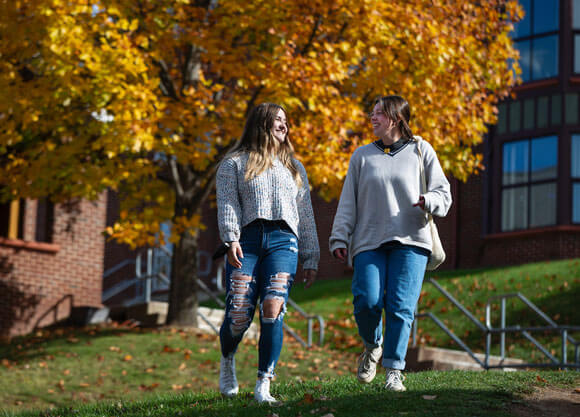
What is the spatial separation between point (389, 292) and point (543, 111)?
15.7 metres

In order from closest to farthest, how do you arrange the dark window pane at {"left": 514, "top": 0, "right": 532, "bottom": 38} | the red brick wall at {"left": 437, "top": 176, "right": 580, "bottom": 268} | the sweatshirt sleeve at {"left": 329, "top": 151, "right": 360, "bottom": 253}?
the sweatshirt sleeve at {"left": 329, "top": 151, "right": 360, "bottom": 253}, the red brick wall at {"left": 437, "top": 176, "right": 580, "bottom": 268}, the dark window pane at {"left": 514, "top": 0, "right": 532, "bottom": 38}

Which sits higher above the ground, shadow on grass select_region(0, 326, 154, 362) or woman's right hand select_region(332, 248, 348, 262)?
woman's right hand select_region(332, 248, 348, 262)

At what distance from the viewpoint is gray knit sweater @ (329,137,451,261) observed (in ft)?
18.2

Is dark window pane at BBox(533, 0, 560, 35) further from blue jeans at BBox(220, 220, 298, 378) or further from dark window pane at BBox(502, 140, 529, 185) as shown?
blue jeans at BBox(220, 220, 298, 378)

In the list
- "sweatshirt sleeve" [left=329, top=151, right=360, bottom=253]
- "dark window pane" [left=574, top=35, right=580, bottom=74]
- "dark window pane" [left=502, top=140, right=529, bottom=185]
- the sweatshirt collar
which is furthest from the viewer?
"dark window pane" [left=502, top=140, right=529, bottom=185]

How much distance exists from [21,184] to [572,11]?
530 inches

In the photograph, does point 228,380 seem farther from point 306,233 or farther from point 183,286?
point 183,286

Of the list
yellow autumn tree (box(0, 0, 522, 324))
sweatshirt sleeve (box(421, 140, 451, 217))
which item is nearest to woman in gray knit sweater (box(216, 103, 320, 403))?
sweatshirt sleeve (box(421, 140, 451, 217))

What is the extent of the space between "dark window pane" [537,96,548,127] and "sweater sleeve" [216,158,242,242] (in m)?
15.8

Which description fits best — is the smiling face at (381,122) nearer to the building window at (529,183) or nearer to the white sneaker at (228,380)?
the white sneaker at (228,380)

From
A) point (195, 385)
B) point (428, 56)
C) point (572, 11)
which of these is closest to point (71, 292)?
point (195, 385)

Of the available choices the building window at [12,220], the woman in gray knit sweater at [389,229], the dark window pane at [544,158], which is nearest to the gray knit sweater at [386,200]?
the woman in gray knit sweater at [389,229]

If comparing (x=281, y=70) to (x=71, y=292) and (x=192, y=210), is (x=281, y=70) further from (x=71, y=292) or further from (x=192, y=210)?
(x=71, y=292)

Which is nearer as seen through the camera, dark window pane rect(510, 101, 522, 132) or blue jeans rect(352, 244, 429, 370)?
blue jeans rect(352, 244, 429, 370)
